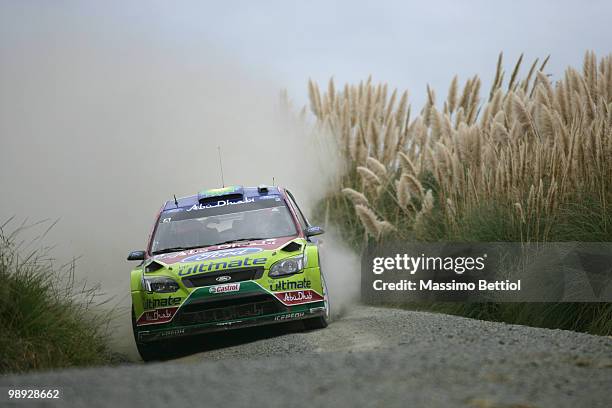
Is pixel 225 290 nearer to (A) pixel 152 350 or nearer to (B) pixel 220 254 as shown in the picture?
(B) pixel 220 254

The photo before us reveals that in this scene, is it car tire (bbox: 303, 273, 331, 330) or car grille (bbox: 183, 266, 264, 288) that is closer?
car grille (bbox: 183, 266, 264, 288)

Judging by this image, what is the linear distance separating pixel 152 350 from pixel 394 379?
5140 mm

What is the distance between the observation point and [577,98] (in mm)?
13156

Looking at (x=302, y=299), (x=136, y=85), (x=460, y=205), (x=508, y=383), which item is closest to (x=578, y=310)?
(x=302, y=299)

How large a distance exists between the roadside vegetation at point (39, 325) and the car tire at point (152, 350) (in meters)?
0.46

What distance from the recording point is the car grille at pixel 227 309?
1062 cm

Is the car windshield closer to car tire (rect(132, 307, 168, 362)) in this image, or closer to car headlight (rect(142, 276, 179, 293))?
car headlight (rect(142, 276, 179, 293))

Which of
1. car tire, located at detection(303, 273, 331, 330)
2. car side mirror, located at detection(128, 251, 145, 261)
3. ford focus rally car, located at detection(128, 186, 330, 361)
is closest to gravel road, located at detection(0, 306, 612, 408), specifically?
ford focus rally car, located at detection(128, 186, 330, 361)

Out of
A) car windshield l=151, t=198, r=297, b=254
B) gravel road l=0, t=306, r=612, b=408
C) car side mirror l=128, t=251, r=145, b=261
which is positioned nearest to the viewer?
gravel road l=0, t=306, r=612, b=408

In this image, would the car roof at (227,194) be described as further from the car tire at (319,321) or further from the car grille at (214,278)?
the car grille at (214,278)

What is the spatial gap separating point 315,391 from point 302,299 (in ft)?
15.4

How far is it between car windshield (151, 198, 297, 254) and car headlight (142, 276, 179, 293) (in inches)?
35.8

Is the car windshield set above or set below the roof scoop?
below

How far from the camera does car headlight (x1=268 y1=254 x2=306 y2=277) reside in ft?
35.2
